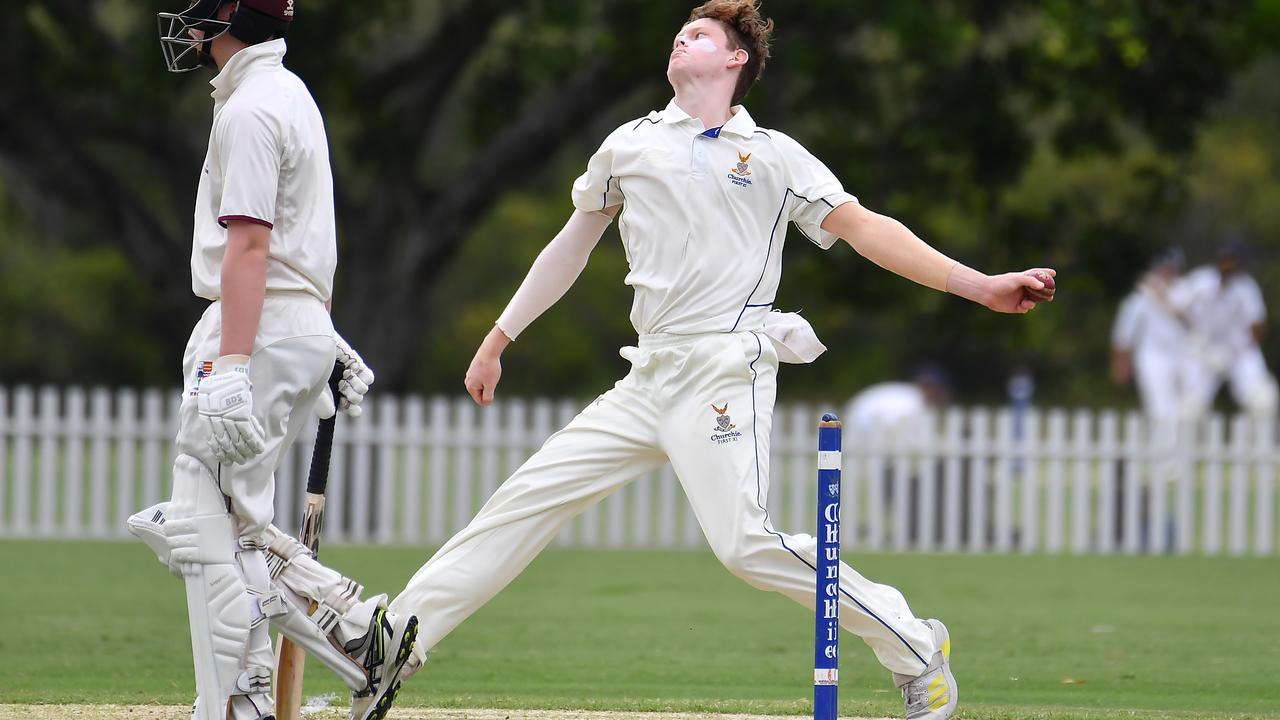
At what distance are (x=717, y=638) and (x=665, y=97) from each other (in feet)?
35.9

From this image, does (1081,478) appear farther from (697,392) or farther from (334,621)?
(334,621)

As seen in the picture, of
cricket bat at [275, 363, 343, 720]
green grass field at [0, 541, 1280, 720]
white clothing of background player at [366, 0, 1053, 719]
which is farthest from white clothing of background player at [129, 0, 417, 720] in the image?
green grass field at [0, 541, 1280, 720]

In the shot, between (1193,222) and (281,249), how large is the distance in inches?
1481

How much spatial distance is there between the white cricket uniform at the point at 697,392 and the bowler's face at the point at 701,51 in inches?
5.7

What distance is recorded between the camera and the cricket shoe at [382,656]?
5.38 meters

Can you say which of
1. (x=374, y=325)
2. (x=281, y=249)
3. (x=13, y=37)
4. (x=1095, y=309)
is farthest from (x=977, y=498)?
(x=1095, y=309)

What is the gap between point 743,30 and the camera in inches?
225

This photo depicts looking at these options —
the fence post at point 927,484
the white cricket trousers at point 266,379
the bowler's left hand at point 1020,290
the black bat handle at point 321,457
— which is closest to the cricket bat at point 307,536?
the black bat handle at point 321,457

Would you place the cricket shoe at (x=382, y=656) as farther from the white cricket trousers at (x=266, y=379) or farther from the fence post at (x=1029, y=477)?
the fence post at (x=1029, y=477)

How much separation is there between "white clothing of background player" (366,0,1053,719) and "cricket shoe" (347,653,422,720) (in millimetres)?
17

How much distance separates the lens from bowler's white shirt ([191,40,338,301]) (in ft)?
16.3

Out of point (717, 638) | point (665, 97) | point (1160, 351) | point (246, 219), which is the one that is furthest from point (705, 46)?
point (665, 97)

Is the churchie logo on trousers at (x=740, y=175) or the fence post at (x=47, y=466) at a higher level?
the churchie logo on trousers at (x=740, y=175)

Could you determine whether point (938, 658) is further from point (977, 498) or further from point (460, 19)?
point (460, 19)
